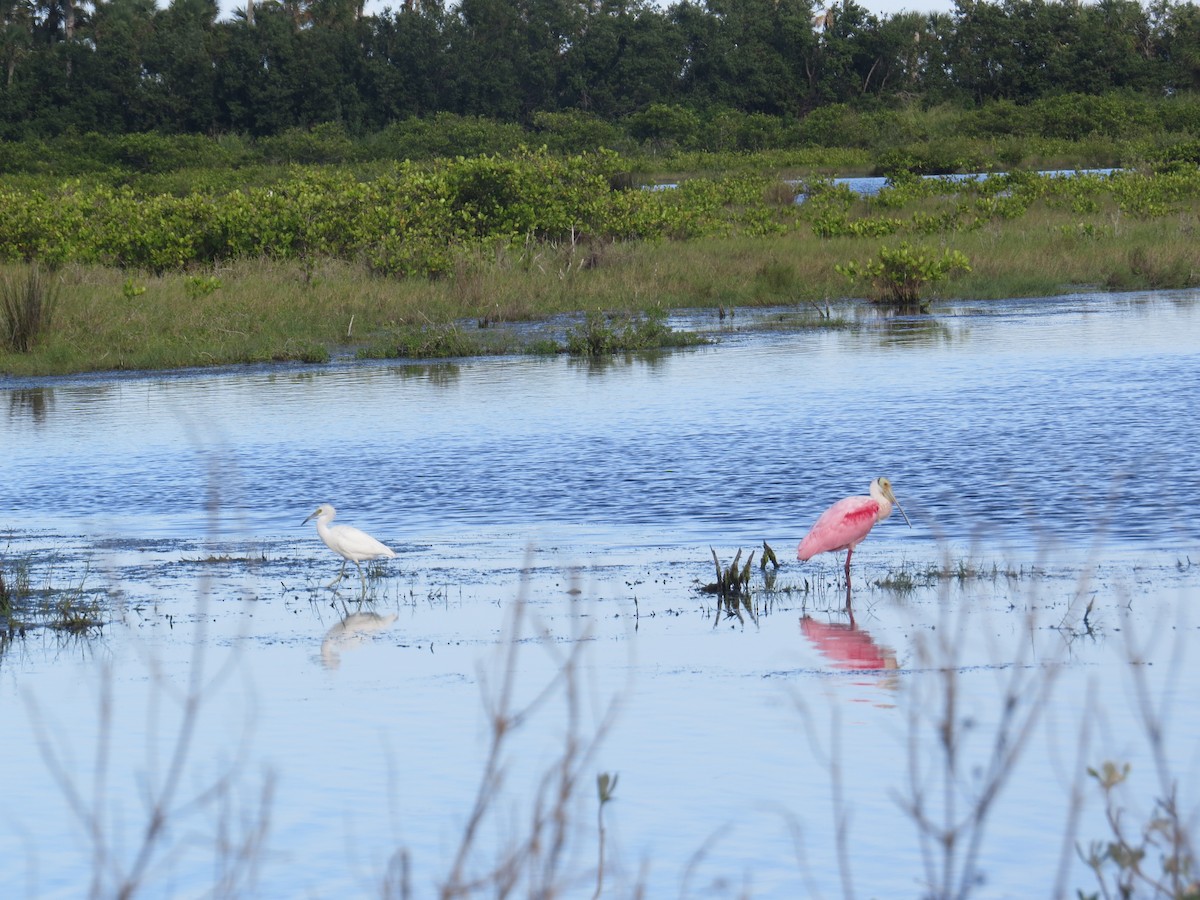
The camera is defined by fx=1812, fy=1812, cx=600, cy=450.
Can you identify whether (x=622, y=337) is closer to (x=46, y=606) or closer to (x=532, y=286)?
(x=532, y=286)

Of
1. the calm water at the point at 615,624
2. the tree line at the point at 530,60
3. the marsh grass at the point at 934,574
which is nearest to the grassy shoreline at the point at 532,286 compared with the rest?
the calm water at the point at 615,624

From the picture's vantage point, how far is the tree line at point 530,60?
80500 mm

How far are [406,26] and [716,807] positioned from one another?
8319 cm

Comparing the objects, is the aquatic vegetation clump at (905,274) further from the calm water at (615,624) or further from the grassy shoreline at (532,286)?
the calm water at (615,624)

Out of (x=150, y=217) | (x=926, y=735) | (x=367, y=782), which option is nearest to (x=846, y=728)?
(x=926, y=735)

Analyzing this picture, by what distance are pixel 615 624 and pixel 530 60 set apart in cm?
7940

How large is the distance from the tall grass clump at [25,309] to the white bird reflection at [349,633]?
14.8 m

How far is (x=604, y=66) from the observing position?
281 feet

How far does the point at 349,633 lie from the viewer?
330 inches

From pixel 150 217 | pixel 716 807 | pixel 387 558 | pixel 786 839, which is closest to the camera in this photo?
pixel 786 839

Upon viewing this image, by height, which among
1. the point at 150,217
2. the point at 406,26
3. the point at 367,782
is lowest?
the point at 367,782

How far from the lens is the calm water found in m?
5.32

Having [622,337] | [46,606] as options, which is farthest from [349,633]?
[622,337]

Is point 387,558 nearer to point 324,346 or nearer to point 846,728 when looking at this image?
point 846,728
